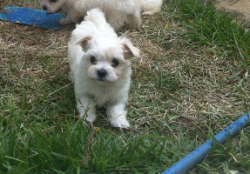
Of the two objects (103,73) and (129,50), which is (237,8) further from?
(103,73)

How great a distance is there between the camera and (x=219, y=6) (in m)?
5.22

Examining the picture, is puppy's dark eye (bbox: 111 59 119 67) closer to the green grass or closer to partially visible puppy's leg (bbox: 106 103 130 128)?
partially visible puppy's leg (bbox: 106 103 130 128)

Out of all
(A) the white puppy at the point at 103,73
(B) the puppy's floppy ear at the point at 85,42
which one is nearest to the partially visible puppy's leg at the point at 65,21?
(A) the white puppy at the point at 103,73

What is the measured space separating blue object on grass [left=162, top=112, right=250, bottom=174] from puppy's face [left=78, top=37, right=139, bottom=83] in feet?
3.05

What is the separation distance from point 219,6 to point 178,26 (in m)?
0.82

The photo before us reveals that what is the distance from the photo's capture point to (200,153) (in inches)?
103

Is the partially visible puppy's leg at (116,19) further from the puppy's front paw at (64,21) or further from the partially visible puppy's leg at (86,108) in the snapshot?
the partially visible puppy's leg at (86,108)

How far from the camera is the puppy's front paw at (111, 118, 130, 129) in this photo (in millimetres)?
3104

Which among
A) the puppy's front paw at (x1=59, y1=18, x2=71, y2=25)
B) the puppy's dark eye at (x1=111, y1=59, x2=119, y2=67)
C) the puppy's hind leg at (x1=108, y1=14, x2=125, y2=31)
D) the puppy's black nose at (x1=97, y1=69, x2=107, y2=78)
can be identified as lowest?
the puppy's front paw at (x1=59, y1=18, x2=71, y2=25)

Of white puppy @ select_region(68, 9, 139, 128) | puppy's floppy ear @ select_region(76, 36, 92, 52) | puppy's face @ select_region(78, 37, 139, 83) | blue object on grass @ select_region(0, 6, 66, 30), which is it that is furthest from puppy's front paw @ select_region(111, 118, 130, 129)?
blue object on grass @ select_region(0, 6, 66, 30)

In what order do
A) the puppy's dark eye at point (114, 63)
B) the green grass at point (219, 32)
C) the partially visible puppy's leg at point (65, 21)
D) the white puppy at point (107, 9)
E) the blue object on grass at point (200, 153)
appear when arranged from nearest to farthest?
the blue object on grass at point (200, 153) → the puppy's dark eye at point (114, 63) → the green grass at point (219, 32) → the white puppy at point (107, 9) → the partially visible puppy's leg at point (65, 21)

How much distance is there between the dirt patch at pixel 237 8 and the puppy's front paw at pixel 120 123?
7.91 feet

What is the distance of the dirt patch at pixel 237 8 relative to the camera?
4.81m

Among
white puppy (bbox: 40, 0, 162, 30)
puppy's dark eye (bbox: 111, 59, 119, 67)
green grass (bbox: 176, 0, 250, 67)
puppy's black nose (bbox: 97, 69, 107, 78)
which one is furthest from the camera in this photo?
white puppy (bbox: 40, 0, 162, 30)
